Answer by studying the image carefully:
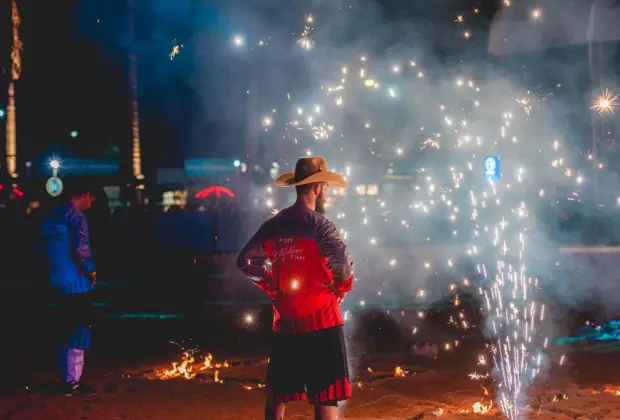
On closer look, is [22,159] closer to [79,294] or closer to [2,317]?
[2,317]

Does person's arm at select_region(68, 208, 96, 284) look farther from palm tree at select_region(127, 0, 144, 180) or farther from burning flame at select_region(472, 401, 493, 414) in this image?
palm tree at select_region(127, 0, 144, 180)

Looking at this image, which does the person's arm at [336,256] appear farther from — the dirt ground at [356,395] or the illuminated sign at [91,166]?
the illuminated sign at [91,166]

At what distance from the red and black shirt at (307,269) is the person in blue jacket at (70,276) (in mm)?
2622

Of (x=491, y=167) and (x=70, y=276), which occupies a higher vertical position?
(x=491, y=167)

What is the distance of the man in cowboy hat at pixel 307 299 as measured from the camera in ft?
11.2

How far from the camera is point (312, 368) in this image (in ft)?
11.2

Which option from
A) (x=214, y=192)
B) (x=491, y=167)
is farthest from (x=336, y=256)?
(x=214, y=192)

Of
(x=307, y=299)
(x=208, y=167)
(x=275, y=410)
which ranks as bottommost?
(x=275, y=410)

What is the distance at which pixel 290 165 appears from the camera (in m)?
12.6

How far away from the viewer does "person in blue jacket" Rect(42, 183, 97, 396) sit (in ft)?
18.1

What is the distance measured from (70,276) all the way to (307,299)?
2884 mm

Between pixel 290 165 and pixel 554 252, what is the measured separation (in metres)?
9.43

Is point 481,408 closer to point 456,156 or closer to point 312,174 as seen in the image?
point 312,174

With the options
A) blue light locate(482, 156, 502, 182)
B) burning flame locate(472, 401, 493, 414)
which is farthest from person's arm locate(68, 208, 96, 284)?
blue light locate(482, 156, 502, 182)
